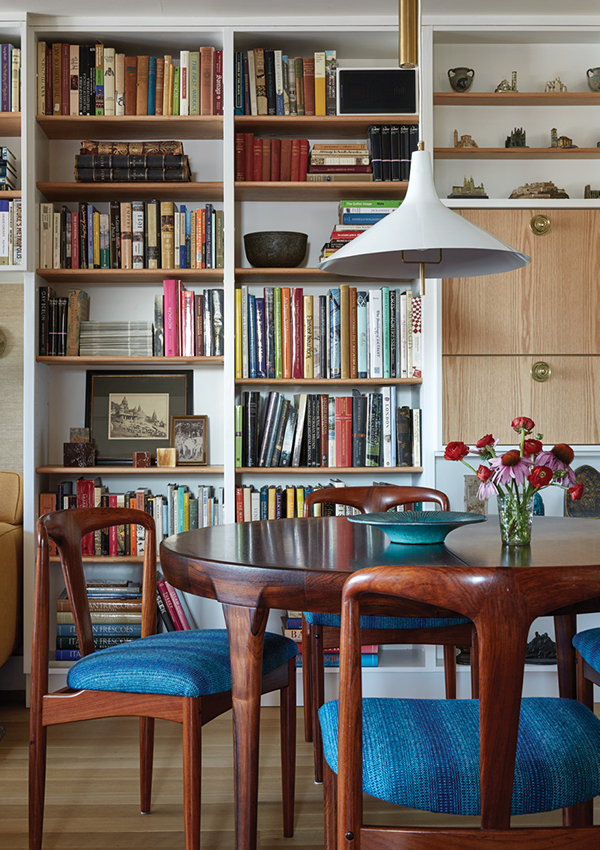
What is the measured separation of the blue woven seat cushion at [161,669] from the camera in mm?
1676

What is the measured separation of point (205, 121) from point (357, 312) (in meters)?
0.98

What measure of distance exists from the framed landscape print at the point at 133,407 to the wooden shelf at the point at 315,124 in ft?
3.47

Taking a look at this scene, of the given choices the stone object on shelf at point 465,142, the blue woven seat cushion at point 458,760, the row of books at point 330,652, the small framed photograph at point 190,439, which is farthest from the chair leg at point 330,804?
the stone object on shelf at point 465,142

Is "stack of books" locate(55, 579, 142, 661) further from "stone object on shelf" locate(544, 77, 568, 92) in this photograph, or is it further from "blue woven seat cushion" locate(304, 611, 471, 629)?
"stone object on shelf" locate(544, 77, 568, 92)

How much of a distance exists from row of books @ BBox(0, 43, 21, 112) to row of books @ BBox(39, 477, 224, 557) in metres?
1.53

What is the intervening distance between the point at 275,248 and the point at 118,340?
2.44 ft

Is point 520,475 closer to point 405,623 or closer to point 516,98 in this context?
point 405,623

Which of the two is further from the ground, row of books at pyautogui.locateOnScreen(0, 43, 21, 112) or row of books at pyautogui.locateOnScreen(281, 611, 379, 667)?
row of books at pyautogui.locateOnScreen(0, 43, 21, 112)

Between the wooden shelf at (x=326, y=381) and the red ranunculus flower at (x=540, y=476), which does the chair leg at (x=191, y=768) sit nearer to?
the red ranunculus flower at (x=540, y=476)

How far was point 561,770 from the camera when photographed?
116 cm

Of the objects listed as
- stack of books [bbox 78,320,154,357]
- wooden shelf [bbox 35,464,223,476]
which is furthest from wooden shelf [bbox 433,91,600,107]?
wooden shelf [bbox 35,464,223,476]

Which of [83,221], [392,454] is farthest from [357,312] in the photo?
[83,221]

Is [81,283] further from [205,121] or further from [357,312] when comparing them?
[357,312]

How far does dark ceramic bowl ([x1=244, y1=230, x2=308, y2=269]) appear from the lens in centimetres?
322
